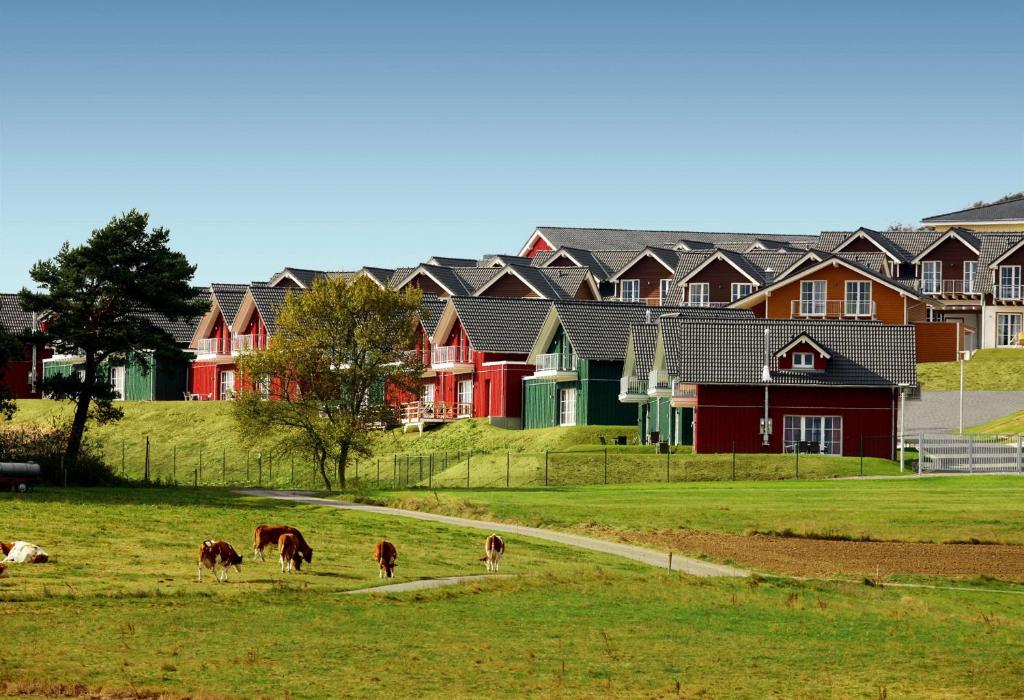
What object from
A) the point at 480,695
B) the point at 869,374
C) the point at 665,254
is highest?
the point at 665,254

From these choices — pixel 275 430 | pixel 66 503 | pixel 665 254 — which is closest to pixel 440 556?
pixel 66 503

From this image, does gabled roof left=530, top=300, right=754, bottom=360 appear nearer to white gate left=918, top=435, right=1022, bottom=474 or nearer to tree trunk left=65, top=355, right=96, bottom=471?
white gate left=918, top=435, right=1022, bottom=474

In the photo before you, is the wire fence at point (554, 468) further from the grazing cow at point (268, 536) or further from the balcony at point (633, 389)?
the grazing cow at point (268, 536)

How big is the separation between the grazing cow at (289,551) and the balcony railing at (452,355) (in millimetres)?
60774

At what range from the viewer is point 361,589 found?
30625mm

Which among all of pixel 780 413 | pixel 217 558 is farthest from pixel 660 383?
pixel 217 558

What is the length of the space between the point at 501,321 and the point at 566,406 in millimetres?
9136

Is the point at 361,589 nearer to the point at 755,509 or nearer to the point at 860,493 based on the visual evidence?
the point at 755,509

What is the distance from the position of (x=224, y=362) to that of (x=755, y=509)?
63147 mm

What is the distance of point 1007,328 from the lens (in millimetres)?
105625

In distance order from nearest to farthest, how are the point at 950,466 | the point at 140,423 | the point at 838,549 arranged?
the point at 838,549
the point at 950,466
the point at 140,423

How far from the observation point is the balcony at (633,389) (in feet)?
262

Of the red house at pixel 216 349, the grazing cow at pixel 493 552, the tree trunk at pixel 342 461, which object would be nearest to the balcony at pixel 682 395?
the tree trunk at pixel 342 461

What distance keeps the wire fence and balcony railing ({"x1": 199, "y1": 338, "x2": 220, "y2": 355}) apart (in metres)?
24.1
